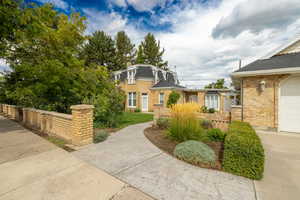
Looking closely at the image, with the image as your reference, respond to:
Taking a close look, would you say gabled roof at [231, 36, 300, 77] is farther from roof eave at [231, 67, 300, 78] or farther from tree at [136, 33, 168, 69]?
tree at [136, 33, 168, 69]

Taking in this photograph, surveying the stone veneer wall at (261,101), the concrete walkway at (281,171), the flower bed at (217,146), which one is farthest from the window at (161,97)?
the concrete walkway at (281,171)

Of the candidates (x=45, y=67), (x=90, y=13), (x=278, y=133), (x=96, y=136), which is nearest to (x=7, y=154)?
(x=96, y=136)

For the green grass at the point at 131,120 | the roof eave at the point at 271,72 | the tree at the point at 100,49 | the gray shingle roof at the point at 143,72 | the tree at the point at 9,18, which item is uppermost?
the tree at the point at 100,49

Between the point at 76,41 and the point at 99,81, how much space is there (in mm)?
2542

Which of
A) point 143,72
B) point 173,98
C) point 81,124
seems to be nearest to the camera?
point 81,124

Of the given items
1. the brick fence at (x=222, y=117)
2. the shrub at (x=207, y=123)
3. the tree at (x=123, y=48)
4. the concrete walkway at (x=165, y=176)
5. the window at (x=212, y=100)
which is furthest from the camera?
the tree at (x=123, y=48)

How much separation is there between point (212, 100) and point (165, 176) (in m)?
16.0

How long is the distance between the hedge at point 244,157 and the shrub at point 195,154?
384mm

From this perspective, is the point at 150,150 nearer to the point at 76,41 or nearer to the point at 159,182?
the point at 159,182

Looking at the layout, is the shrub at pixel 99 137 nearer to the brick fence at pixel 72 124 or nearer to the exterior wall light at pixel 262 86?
the brick fence at pixel 72 124

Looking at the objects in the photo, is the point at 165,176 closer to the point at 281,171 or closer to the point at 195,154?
the point at 195,154

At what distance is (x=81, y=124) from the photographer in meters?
4.16

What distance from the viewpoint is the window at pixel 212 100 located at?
1628 centimetres

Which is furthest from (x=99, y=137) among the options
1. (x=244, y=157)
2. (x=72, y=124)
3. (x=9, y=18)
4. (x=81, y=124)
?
(x=9, y=18)
